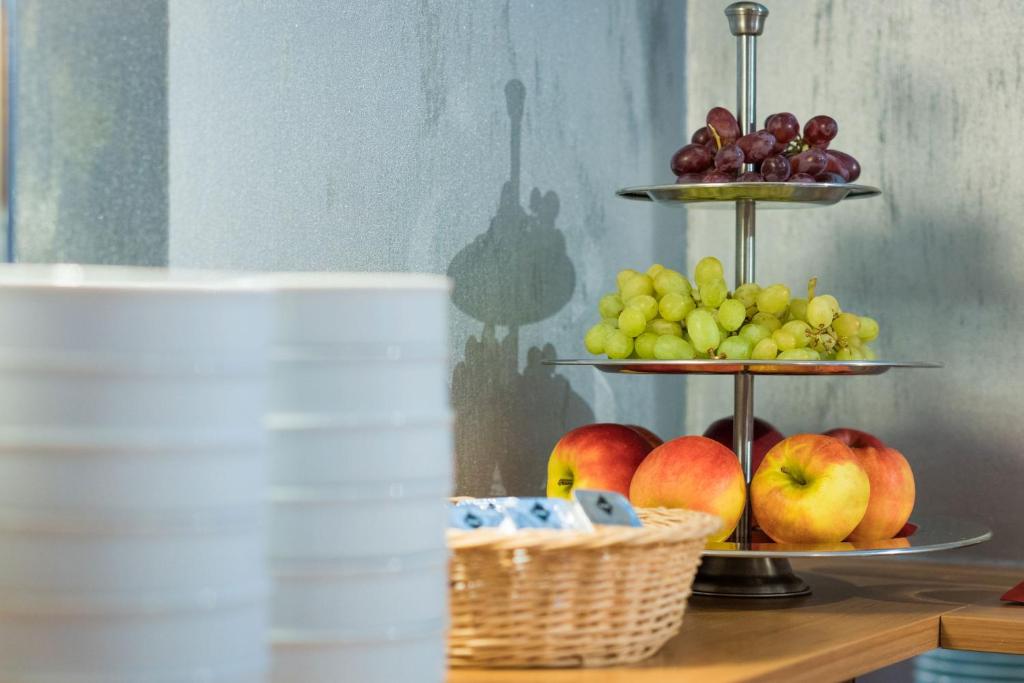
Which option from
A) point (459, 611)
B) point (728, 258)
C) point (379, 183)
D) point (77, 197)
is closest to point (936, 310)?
point (728, 258)

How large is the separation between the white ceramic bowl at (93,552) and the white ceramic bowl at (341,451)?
9 cm

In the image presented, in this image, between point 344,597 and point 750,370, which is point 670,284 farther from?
point 344,597

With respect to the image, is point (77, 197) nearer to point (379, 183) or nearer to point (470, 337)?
point (379, 183)

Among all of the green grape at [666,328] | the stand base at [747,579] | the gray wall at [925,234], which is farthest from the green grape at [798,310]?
the gray wall at [925,234]

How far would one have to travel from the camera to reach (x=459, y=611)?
0.91 m

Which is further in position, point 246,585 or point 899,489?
point 899,489

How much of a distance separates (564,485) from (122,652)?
724mm

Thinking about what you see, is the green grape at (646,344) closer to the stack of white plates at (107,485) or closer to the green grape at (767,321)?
the green grape at (767,321)

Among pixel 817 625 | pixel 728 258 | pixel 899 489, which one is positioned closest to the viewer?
pixel 817 625

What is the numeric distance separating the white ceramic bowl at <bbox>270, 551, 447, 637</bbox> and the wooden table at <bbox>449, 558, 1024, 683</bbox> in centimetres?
21

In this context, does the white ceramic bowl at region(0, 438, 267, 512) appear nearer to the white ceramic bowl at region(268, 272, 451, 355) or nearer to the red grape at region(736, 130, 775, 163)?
the white ceramic bowl at region(268, 272, 451, 355)

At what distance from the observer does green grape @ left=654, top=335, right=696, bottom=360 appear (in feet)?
4.15

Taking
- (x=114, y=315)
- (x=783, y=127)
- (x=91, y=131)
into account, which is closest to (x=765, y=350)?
(x=783, y=127)

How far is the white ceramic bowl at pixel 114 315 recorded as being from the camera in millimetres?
592
